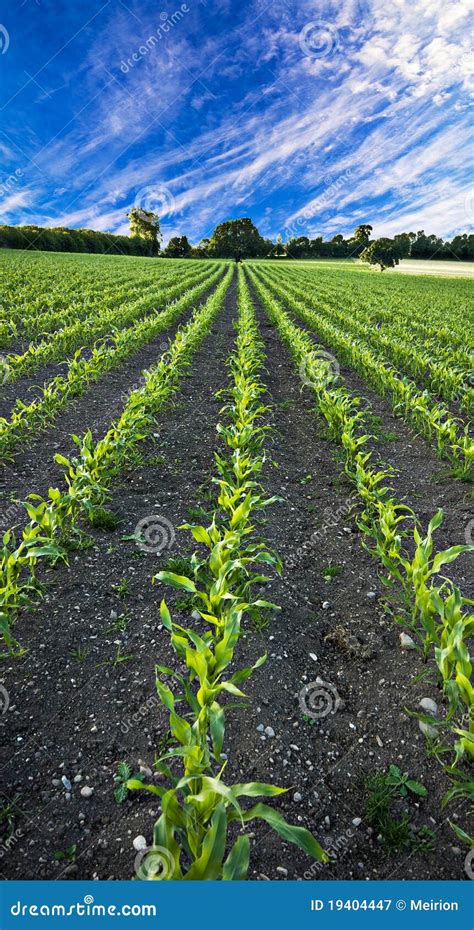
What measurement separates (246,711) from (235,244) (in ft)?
307

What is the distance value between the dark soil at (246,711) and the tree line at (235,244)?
61818mm

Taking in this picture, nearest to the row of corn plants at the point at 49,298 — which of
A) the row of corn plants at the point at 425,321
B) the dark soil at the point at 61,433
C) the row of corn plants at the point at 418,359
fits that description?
the dark soil at the point at 61,433

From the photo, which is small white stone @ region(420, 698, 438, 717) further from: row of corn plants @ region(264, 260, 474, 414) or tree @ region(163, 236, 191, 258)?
tree @ region(163, 236, 191, 258)

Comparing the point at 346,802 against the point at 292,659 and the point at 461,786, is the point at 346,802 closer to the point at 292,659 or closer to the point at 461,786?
the point at 461,786

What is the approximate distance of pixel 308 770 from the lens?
2414mm

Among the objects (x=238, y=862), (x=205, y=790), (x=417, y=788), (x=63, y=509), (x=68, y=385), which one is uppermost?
(x=68, y=385)

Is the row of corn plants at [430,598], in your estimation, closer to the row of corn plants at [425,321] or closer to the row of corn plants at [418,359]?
the row of corn plants at [418,359]

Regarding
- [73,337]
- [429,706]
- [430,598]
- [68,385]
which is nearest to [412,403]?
[430,598]

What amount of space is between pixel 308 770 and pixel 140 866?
92cm

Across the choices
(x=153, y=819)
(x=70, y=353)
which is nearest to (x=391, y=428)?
(x=153, y=819)

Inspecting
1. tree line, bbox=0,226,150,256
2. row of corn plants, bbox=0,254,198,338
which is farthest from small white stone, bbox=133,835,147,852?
tree line, bbox=0,226,150,256

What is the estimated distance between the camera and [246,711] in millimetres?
2715

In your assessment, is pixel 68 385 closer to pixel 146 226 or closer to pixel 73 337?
pixel 73 337

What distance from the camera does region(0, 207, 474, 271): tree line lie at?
59.3 meters
